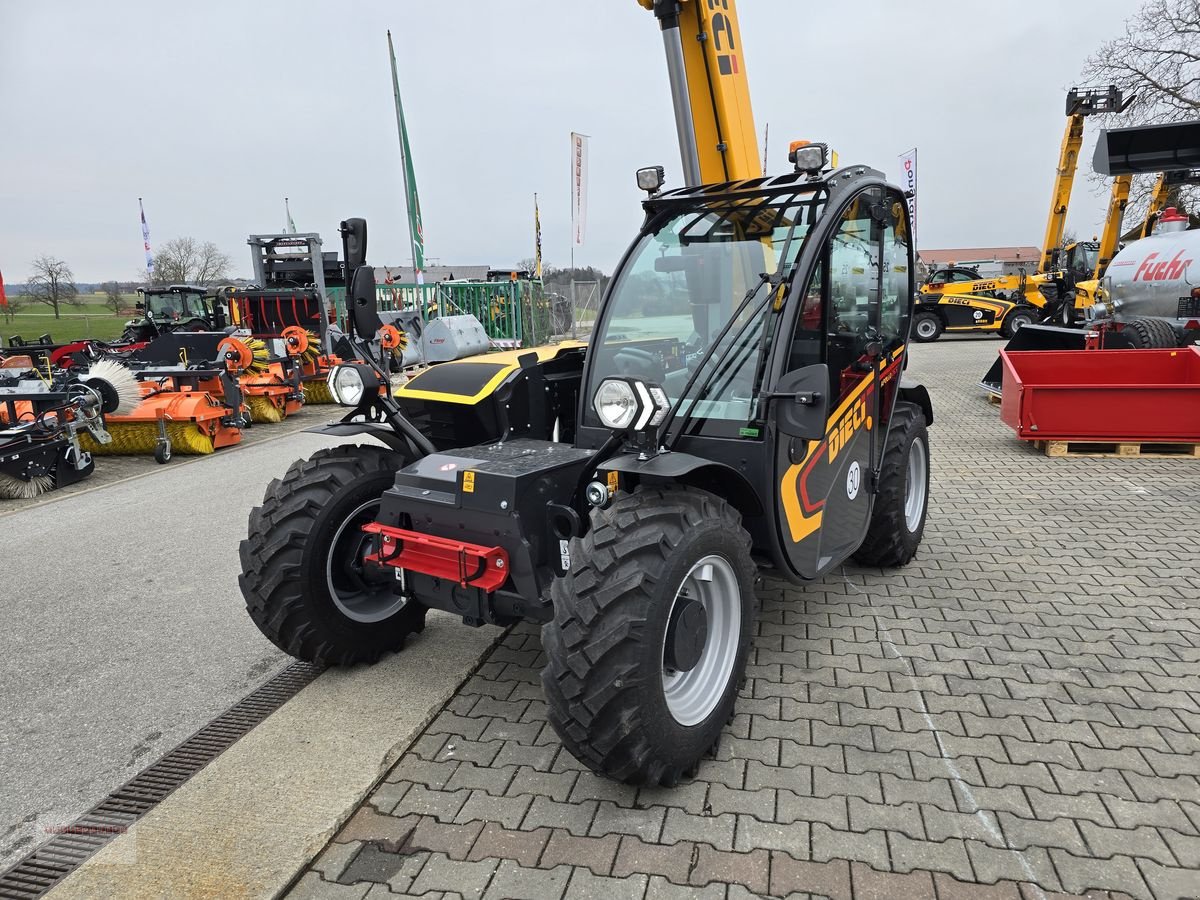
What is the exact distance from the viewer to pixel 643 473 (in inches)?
106

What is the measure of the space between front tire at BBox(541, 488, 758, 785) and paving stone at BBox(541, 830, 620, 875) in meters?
0.21

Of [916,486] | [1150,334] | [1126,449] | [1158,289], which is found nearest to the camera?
[916,486]

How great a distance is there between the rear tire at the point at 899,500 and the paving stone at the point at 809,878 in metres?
2.29

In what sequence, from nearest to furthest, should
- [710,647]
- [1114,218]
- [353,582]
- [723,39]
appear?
1. [710,647]
2. [353,582]
3. [723,39]
4. [1114,218]

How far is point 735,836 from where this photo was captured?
8.15 feet

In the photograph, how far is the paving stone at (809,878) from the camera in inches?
88.6

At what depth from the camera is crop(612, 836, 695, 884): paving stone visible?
2.35m

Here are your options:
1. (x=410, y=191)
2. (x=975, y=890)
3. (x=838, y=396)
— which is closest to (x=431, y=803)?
(x=975, y=890)

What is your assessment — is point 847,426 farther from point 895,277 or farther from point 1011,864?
point 1011,864

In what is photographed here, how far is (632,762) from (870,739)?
1.06 m

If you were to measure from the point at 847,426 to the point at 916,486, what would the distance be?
5.46ft

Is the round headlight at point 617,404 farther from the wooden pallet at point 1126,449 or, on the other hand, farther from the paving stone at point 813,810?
the wooden pallet at point 1126,449

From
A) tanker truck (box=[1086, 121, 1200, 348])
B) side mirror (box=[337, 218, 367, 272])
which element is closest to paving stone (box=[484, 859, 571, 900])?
side mirror (box=[337, 218, 367, 272])

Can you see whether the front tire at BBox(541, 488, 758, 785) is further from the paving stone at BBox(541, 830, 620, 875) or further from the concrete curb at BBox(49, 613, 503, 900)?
the concrete curb at BBox(49, 613, 503, 900)
